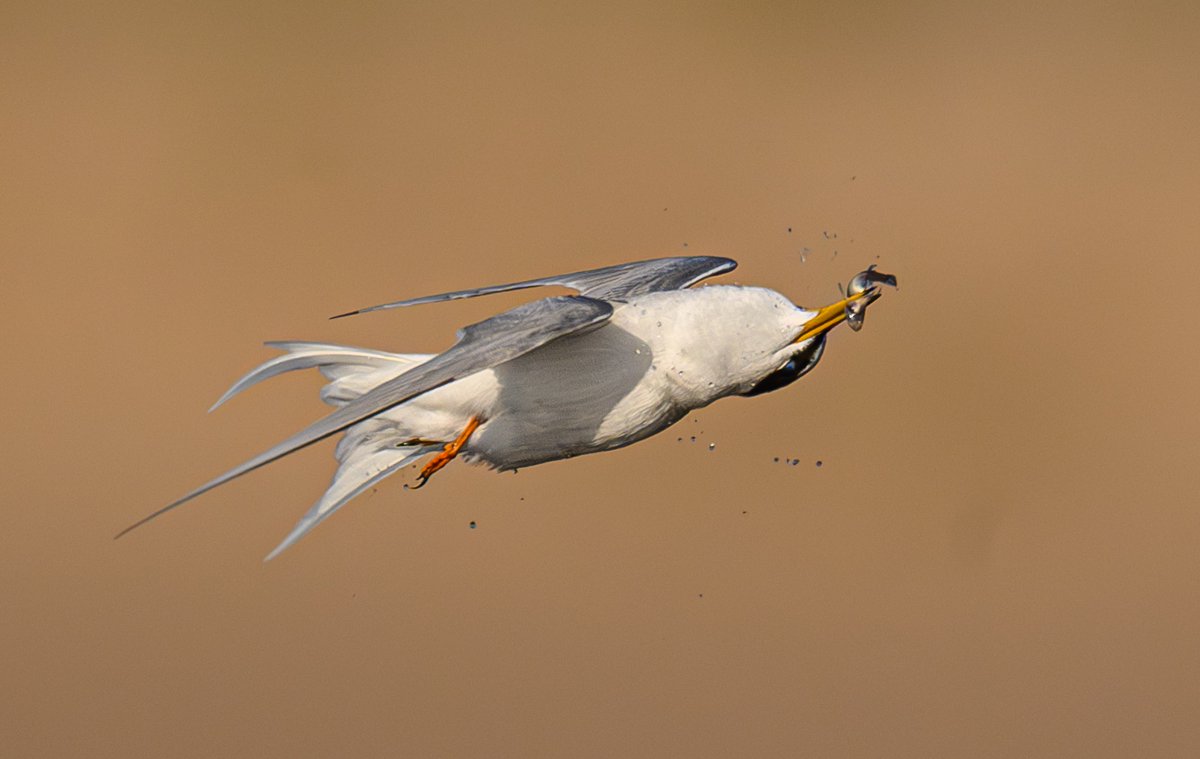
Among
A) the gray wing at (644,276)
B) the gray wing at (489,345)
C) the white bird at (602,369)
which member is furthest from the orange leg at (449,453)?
the gray wing at (644,276)

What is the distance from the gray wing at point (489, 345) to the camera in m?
2.41

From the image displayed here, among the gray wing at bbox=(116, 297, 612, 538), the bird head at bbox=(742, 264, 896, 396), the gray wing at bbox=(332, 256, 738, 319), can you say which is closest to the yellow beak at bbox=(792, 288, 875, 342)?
the bird head at bbox=(742, 264, 896, 396)

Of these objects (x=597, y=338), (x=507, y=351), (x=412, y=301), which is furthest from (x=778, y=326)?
(x=412, y=301)

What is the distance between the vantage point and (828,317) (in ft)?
8.70

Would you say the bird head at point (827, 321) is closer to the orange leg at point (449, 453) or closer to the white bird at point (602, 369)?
the white bird at point (602, 369)

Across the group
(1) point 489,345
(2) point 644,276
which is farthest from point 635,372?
(2) point 644,276

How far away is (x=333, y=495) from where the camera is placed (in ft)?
9.66

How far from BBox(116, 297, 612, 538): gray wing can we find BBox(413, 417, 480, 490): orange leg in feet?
0.63

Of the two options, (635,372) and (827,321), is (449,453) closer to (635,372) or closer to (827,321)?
(635,372)

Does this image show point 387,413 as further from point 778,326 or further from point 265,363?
point 778,326

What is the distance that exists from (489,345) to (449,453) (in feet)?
1.02

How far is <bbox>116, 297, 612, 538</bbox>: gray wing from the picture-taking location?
241 centimetres

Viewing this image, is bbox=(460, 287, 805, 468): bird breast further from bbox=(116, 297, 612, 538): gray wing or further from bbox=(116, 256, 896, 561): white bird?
bbox=(116, 297, 612, 538): gray wing

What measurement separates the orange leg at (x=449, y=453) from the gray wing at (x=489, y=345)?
19 cm
